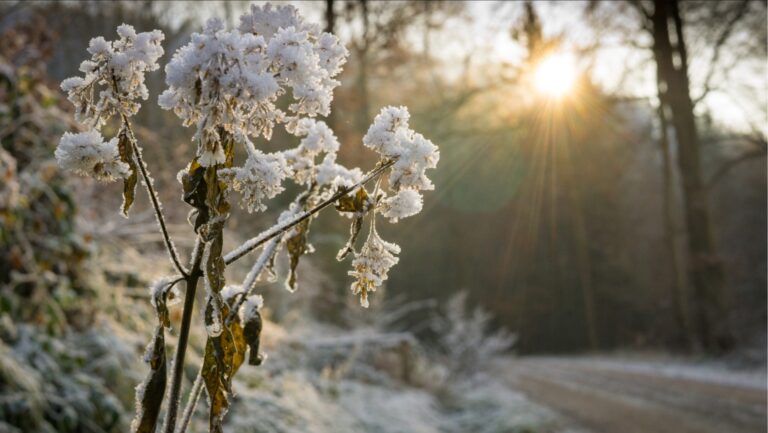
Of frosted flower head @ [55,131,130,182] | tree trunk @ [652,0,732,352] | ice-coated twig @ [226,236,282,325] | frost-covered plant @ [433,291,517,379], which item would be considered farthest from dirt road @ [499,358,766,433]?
frosted flower head @ [55,131,130,182]

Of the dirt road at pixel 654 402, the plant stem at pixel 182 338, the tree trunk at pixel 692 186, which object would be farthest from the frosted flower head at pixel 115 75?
the tree trunk at pixel 692 186

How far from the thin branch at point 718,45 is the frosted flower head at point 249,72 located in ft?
40.7

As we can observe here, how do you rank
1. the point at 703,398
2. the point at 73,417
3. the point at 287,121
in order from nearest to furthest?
the point at 287,121 < the point at 73,417 < the point at 703,398

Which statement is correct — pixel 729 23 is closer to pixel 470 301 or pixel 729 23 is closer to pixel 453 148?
pixel 453 148

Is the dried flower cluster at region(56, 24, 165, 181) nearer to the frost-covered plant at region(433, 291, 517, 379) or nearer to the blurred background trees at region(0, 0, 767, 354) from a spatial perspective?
the blurred background trees at region(0, 0, 767, 354)

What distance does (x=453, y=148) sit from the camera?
2289 centimetres

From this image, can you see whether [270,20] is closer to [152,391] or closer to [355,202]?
[355,202]

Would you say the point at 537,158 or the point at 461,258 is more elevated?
the point at 537,158

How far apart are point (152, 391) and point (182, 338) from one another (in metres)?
0.11

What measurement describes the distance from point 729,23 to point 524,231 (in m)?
14.8

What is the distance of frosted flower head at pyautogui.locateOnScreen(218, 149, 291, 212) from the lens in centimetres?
105

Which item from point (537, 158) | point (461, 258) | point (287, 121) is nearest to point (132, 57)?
point (287, 121)

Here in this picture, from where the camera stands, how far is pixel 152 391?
3.63 ft

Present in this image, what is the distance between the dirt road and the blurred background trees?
9.74ft
